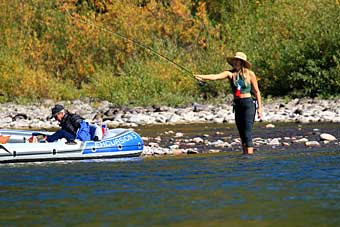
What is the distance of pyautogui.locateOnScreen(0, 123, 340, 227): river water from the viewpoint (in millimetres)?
9375

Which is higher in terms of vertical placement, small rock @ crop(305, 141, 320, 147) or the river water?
small rock @ crop(305, 141, 320, 147)

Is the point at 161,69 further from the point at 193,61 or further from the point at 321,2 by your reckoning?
the point at 321,2

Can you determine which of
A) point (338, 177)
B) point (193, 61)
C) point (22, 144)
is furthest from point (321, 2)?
point (338, 177)

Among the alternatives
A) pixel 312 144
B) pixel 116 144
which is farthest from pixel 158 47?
pixel 116 144

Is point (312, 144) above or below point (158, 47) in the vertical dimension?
below

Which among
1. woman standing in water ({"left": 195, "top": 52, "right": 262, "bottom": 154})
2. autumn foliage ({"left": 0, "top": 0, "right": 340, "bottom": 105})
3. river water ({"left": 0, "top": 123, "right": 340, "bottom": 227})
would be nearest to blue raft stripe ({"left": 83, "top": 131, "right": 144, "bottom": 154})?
river water ({"left": 0, "top": 123, "right": 340, "bottom": 227})

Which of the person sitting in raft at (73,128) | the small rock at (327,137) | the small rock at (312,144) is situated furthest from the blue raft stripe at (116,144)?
the small rock at (327,137)

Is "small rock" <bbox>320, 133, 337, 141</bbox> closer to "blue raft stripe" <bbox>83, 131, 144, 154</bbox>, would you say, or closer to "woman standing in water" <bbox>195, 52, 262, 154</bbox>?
"woman standing in water" <bbox>195, 52, 262, 154</bbox>

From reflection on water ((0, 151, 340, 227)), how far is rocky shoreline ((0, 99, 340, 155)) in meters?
2.80

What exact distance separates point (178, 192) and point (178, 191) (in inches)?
3.4

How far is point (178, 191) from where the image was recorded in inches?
441

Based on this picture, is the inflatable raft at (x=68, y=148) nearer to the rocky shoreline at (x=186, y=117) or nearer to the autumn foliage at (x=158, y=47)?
the rocky shoreline at (x=186, y=117)

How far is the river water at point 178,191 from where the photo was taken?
9375 mm

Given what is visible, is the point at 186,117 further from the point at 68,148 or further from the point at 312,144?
the point at 68,148
